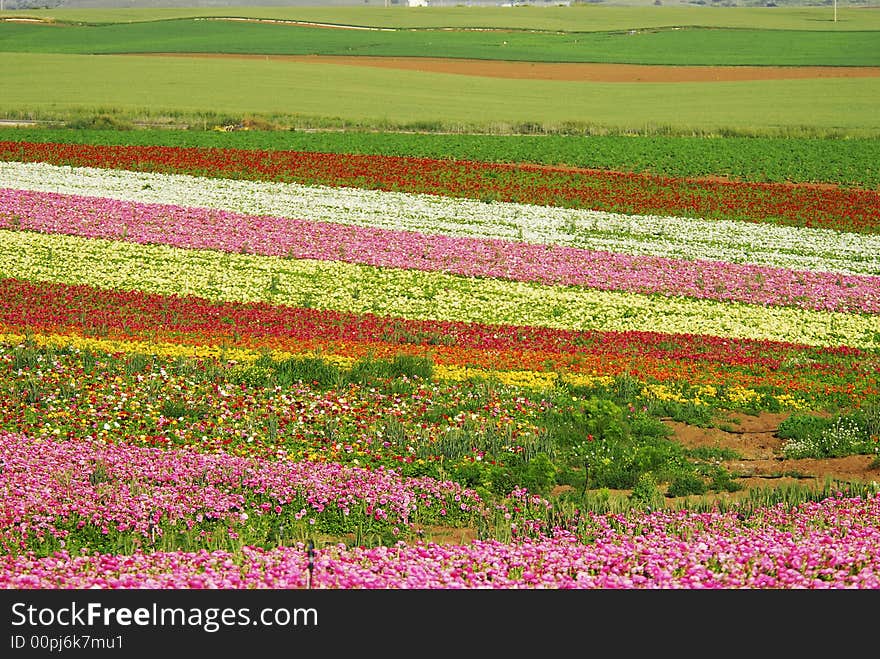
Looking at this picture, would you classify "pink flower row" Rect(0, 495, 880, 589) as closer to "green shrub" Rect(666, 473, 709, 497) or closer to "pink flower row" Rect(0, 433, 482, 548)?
"pink flower row" Rect(0, 433, 482, 548)

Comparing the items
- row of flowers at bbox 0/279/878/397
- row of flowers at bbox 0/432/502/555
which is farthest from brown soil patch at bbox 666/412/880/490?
row of flowers at bbox 0/432/502/555

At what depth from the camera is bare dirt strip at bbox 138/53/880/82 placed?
3986 inches

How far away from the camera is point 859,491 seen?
14.1 m

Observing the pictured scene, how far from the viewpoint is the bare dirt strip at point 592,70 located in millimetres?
101238

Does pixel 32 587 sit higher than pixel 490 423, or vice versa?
pixel 32 587

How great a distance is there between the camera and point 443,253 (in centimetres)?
3222

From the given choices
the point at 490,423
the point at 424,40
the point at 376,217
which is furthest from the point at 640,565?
the point at 424,40

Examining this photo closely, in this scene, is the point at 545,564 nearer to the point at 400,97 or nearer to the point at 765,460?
the point at 765,460

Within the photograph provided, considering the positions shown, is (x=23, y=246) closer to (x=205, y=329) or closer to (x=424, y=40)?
(x=205, y=329)

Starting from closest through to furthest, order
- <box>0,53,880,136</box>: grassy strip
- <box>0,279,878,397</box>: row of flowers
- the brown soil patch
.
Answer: the brown soil patch < <box>0,279,878,397</box>: row of flowers < <box>0,53,880,136</box>: grassy strip

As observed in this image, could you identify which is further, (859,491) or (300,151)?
(300,151)

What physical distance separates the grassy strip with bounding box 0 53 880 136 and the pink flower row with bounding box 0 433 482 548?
171 ft

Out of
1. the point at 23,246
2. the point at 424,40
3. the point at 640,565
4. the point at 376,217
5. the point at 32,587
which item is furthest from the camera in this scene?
the point at 424,40

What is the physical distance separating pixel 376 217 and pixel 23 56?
243ft
